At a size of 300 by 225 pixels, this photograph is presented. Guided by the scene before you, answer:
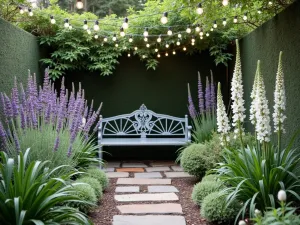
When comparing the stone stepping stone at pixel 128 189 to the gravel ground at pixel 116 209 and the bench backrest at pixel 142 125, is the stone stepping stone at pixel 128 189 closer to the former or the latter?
the gravel ground at pixel 116 209

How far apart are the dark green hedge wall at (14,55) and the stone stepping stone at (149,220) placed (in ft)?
6.67

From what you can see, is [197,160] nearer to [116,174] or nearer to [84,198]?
[116,174]

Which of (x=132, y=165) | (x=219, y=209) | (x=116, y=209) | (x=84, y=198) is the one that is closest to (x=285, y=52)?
(x=219, y=209)

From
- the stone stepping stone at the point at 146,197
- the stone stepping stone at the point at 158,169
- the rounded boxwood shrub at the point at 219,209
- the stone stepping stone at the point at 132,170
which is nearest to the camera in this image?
the rounded boxwood shrub at the point at 219,209

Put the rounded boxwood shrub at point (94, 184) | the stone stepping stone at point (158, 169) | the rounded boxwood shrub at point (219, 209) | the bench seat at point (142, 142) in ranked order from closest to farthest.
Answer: the rounded boxwood shrub at point (219, 209) < the rounded boxwood shrub at point (94, 184) < the stone stepping stone at point (158, 169) < the bench seat at point (142, 142)

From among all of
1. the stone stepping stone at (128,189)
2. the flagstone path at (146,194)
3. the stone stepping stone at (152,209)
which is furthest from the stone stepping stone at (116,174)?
the stone stepping stone at (152,209)

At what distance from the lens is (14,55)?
16.1 ft

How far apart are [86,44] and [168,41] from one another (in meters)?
1.51

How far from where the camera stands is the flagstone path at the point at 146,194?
3.54 m

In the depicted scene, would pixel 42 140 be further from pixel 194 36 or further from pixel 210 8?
pixel 194 36

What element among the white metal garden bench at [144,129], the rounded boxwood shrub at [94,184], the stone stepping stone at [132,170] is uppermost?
the white metal garden bench at [144,129]

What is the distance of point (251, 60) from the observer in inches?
221

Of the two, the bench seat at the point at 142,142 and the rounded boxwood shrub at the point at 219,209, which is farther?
the bench seat at the point at 142,142

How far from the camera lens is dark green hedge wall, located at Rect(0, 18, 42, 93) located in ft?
14.6
